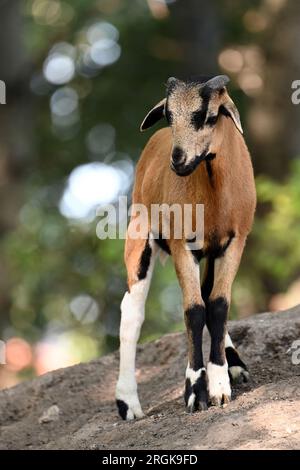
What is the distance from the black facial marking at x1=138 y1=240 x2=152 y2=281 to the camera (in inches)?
333

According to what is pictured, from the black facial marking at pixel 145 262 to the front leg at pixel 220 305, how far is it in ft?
2.24

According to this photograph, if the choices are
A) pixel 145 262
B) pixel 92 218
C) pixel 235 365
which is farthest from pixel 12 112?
pixel 235 365

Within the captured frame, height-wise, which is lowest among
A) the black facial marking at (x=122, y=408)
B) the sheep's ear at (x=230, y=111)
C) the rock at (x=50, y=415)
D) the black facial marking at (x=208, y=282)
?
the rock at (x=50, y=415)

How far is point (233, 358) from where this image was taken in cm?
856

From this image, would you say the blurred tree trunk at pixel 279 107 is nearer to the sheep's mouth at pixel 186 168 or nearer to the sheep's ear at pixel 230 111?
the sheep's ear at pixel 230 111

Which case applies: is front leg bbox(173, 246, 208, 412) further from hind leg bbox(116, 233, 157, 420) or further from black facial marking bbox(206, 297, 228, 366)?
hind leg bbox(116, 233, 157, 420)

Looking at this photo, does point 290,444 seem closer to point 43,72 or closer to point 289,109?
point 289,109

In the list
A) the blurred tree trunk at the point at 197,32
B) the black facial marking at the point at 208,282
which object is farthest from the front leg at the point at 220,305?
the blurred tree trunk at the point at 197,32

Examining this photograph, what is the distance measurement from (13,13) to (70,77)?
5035mm

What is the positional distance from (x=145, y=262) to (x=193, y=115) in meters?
1.56

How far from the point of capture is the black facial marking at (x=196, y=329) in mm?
7848

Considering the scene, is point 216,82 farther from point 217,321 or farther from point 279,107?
point 279,107

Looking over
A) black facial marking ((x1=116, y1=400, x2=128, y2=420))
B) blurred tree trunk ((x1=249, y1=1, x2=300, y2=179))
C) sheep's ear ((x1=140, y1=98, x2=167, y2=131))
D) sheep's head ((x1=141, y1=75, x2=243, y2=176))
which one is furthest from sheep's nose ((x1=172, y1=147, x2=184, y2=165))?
blurred tree trunk ((x1=249, y1=1, x2=300, y2=179))

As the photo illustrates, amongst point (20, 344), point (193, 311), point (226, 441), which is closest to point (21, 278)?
point (20, 344)
